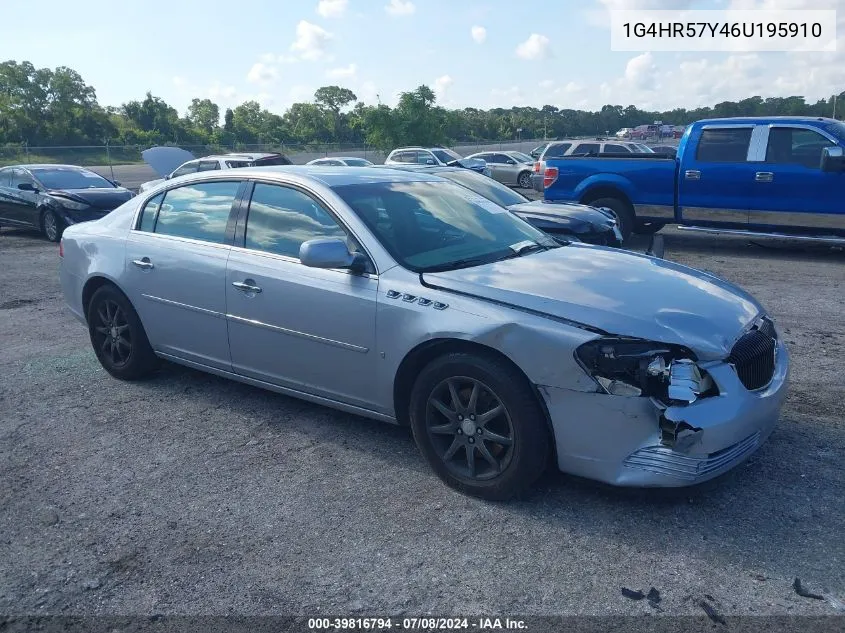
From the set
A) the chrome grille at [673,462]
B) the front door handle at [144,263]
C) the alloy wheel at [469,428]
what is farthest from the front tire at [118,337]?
the chrome grille at [673,462]

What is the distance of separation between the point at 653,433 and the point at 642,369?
0.28 metres

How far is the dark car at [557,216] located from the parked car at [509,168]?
1807 centimetres

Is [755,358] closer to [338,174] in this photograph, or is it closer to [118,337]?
[338,174]

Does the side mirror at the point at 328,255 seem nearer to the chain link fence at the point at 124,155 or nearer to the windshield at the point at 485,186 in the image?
the windshield at the point at 485,186

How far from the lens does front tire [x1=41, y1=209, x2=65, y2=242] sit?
14016 millimetres

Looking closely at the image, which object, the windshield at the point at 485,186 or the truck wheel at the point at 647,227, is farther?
the truck wheel at the point at 647,227

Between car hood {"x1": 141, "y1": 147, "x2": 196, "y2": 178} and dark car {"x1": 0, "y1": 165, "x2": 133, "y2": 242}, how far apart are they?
7.51m

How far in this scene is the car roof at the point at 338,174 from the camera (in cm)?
465

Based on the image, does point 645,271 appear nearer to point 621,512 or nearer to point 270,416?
point 621,512

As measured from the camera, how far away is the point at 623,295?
370 cm

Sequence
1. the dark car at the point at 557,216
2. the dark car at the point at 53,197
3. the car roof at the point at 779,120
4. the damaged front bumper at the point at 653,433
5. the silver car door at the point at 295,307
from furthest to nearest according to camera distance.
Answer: the dark car at the point at 53,197, the car roof at the point at 779,120, the dark car at the point at 557,216, the silver car door at the point at 295,307, the damaged front bumper at the point at 653,433

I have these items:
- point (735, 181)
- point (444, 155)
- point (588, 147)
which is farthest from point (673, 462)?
point (444, 155)

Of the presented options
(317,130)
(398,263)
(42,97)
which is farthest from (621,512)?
(42,97)

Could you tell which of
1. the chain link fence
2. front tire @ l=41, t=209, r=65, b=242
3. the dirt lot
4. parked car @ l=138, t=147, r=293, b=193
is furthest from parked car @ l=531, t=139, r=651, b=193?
the dirt lot
